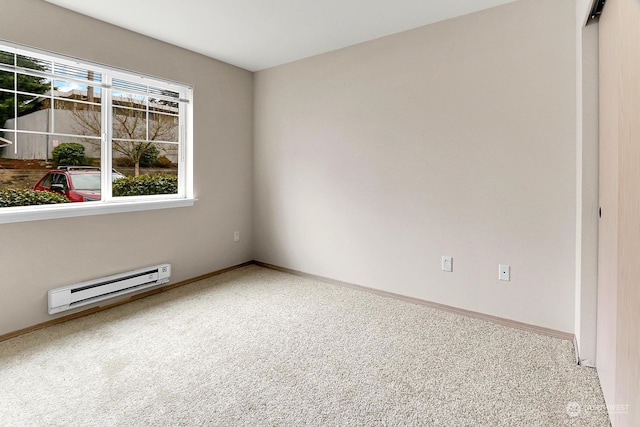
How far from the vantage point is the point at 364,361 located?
2131mm

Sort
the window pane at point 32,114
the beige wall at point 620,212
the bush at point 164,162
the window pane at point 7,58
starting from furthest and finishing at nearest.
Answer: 1. the bush at point 164,162
2. the window pane at point 32,114
3. the window pane at point 7,58
4. the beige wall at point 620,212

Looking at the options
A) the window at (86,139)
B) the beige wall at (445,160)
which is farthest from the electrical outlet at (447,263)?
the window at (86,139)

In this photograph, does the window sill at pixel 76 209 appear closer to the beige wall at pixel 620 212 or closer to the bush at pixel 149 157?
the bush at pixel 149 157

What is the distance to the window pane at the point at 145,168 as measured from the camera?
125 inches

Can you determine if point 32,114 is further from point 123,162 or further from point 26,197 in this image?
point 123,162

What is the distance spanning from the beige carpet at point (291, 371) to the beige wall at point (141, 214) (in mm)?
410

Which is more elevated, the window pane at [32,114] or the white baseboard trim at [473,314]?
the window pane at [32,114]

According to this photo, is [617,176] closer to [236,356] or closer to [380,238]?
[380,238]

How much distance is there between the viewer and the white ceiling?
8.42 ft

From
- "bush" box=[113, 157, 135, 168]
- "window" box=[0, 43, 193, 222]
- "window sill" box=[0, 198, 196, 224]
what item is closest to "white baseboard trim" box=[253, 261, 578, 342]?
"window sill" box=[0, 198, 196, 224]

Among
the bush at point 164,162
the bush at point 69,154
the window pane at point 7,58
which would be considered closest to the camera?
the window pane at point 7,58

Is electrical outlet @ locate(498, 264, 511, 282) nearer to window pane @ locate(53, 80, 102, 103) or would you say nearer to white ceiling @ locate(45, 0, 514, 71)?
white ceiling @ locate(45, 0, 514, 71)

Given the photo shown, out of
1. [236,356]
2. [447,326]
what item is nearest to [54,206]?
[236,356]

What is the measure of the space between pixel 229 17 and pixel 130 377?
2.63 m
